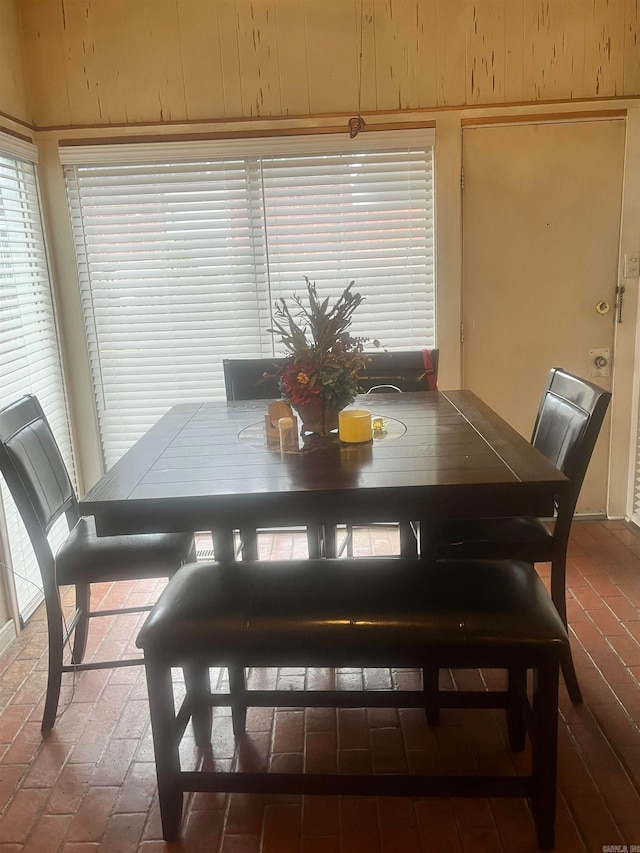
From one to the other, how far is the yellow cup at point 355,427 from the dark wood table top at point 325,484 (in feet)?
0.14

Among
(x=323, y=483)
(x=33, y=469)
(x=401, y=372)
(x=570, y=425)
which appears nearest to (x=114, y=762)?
(x=33, y=469)

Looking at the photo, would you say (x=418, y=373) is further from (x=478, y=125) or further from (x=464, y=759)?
(x=464, y=759)

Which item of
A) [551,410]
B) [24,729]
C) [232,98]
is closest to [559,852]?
[551,410]

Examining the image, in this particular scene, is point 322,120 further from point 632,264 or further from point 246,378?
point 632,264

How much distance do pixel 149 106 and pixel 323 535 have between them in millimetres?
2163

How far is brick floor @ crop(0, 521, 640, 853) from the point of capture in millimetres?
1558

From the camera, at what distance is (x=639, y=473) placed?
128 inches

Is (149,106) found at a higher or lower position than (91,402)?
higher

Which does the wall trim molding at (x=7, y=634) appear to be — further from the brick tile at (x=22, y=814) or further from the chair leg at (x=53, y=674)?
the brick tile at (x=22, y=814)

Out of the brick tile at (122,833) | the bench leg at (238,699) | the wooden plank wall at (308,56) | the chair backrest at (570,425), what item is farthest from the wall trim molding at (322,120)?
the brick tile at (122,833)

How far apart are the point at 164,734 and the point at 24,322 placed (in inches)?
78.2

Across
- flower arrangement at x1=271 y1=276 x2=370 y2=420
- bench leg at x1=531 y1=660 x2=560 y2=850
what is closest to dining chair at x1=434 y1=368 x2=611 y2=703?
bench leg at x1=531 y1=660 x2=560 y2=850

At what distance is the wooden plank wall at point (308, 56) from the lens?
2898mm

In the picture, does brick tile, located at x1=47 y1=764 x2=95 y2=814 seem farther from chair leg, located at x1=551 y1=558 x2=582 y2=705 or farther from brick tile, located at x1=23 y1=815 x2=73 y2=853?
chair leg, located at x1=551 y1=558 x2=582 y2=705
